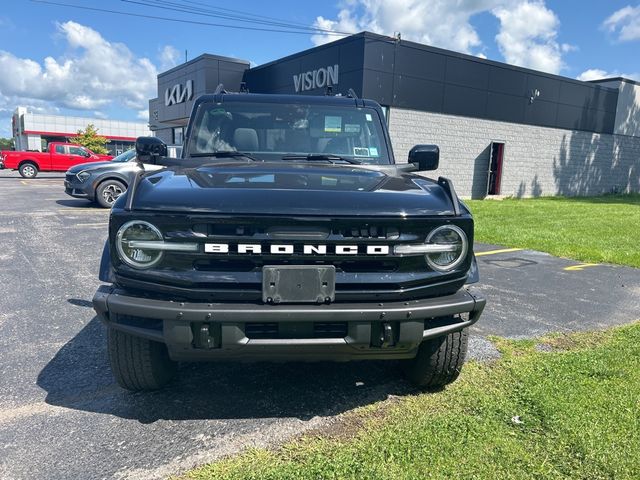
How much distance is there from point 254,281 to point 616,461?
1961 millimetres

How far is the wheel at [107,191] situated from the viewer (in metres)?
12.1

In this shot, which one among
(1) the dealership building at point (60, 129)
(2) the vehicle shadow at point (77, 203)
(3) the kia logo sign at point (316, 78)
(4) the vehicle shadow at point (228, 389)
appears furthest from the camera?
(1) the dealership building at point (60, 129)

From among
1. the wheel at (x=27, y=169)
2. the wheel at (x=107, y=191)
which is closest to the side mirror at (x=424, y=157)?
the wheel at (x=107, y=191)

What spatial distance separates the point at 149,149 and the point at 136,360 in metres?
1.69

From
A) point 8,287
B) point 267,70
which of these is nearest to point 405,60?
point 267,70

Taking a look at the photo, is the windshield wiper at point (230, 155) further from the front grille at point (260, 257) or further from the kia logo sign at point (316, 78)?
the kia logo sign at point (316, 78)

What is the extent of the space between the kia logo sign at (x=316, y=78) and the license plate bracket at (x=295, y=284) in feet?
50.8

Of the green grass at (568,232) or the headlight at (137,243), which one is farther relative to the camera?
the green grass at (568,232)

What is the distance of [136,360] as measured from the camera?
2689 millimetres

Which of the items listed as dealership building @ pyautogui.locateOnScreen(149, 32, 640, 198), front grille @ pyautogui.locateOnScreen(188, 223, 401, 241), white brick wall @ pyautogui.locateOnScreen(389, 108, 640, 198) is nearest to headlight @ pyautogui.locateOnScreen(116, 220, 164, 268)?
front grille @ pyautogui.locateOnScreen(188, 223, 401, 241)

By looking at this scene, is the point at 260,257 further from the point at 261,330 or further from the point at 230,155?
the point at 230,155

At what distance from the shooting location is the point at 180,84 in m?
25.7

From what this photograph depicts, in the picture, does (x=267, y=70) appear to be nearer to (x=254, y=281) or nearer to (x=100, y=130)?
(x=254, y=281)

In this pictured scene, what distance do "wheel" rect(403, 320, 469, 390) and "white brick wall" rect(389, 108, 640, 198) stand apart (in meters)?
14.4
